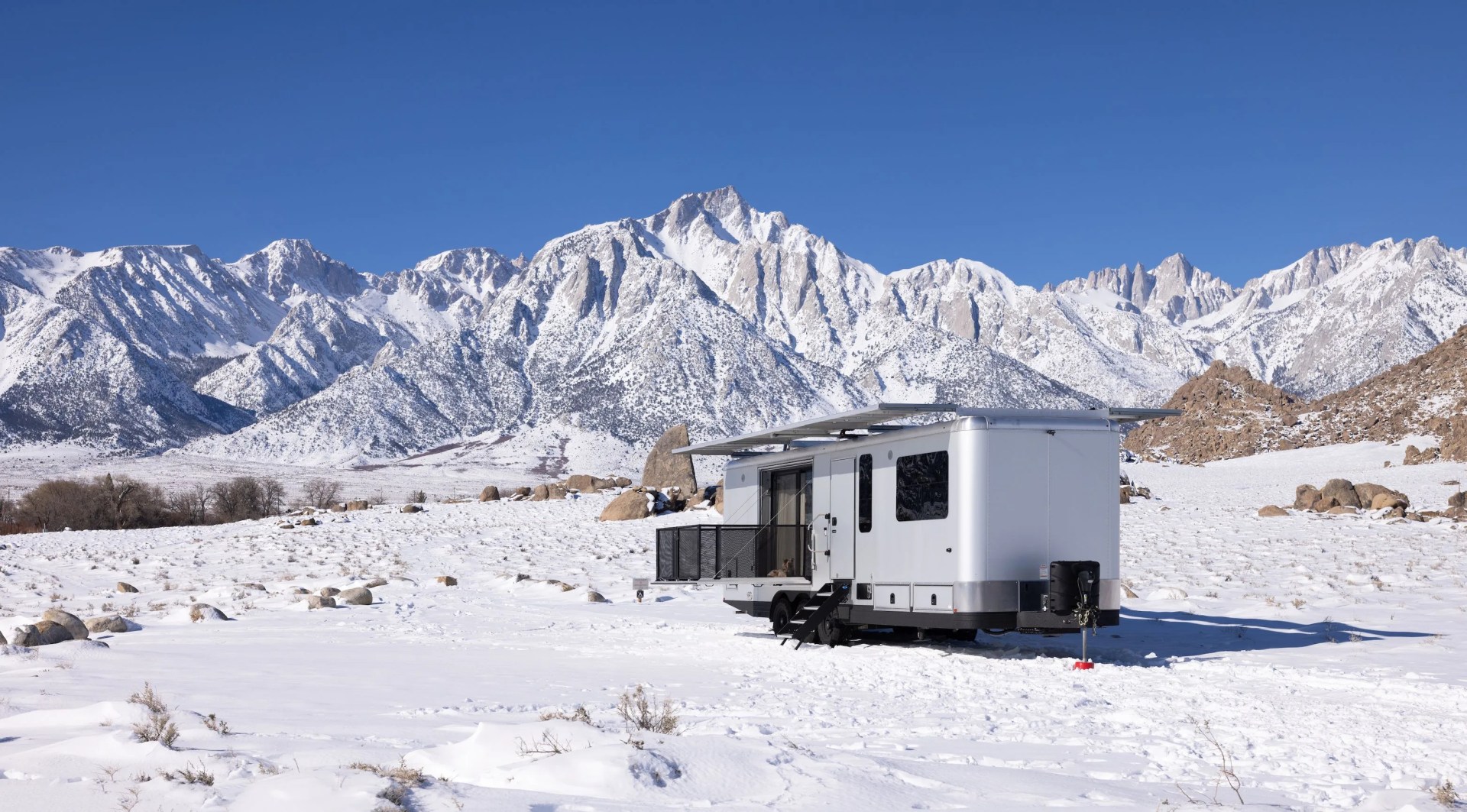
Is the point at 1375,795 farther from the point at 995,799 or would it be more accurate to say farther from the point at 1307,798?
the point at 995,799

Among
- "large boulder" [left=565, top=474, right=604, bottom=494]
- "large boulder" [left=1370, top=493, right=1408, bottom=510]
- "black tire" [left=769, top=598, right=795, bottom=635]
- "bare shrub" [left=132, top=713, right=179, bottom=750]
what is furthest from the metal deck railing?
"large boulder" [left=565, top=474, right=604, bottom=494]

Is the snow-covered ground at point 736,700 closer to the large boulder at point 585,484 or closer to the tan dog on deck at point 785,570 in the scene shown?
the tan dog on deck at point 785,570

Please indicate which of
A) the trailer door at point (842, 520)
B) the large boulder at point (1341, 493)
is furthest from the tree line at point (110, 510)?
the large boulder at point (1341, 493)

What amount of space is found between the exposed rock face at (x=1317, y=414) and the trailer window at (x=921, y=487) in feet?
175

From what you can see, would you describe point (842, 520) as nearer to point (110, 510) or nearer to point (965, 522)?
point (965, 522)

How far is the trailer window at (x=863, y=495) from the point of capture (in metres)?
14.4

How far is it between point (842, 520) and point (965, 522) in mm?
2773

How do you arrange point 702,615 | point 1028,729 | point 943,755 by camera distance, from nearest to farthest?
point 943,755
point 1028,729
point 702,615

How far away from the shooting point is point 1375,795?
19.2ft

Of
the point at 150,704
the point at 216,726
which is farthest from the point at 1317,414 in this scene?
the point at 150,704

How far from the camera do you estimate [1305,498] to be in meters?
40.9

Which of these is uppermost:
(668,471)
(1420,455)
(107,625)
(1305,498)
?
(1420,455)

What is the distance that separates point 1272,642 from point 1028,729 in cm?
662

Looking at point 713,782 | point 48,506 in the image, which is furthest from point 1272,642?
point 48,506
